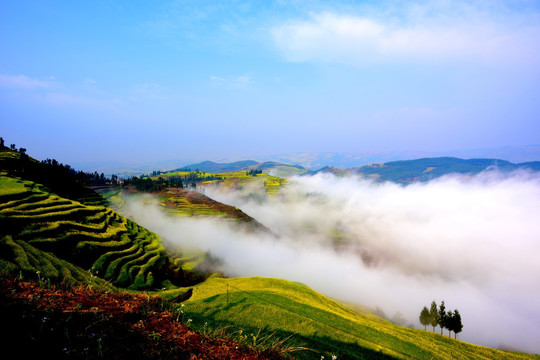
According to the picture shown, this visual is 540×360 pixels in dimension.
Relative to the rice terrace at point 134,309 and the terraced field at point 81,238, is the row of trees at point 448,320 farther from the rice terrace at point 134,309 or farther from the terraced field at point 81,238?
the terraced field at point 81,238

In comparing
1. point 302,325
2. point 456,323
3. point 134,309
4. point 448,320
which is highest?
point 134,309

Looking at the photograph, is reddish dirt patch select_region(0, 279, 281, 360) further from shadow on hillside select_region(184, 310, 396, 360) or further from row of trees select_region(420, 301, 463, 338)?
row of trees select_region(420, 301, 463, 338)

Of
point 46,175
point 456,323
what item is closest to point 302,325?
point 456,323

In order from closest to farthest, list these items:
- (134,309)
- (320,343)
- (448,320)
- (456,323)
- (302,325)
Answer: (134,309) < (320,343) < (302,325) < (456,323) < (448,320)

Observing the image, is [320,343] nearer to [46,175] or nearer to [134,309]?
[134,309]

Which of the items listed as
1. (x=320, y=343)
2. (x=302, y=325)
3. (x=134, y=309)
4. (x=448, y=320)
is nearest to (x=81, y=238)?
(x=302, y=325)

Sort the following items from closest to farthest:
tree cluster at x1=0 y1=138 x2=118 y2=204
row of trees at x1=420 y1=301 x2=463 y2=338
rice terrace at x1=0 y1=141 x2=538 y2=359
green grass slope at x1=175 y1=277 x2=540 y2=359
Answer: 1. rice terrace at x1=0 y1=141 x2=538 y2=359
2. green grass slope at x1=175 y1=277 x2=540 y2=359
3. row of trees at x1=420 y1=301 x2=463 y2=338
4. tree cluster at x1=0 y1=138 x2=118 y2=204

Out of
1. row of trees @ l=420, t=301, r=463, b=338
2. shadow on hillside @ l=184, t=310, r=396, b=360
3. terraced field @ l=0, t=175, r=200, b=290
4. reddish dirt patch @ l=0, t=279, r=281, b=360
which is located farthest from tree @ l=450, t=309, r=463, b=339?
reddish dirt patch @ l=0, t=279, r=281, b=360

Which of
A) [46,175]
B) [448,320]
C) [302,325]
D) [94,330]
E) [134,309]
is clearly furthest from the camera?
[46,175]

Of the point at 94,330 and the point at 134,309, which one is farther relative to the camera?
the point at 134,309

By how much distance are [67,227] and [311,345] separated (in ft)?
162

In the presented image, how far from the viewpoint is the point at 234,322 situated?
2052cm

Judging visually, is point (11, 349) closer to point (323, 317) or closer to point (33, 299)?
point (33, 299)

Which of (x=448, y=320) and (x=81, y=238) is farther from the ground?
(x=81, y=238)
